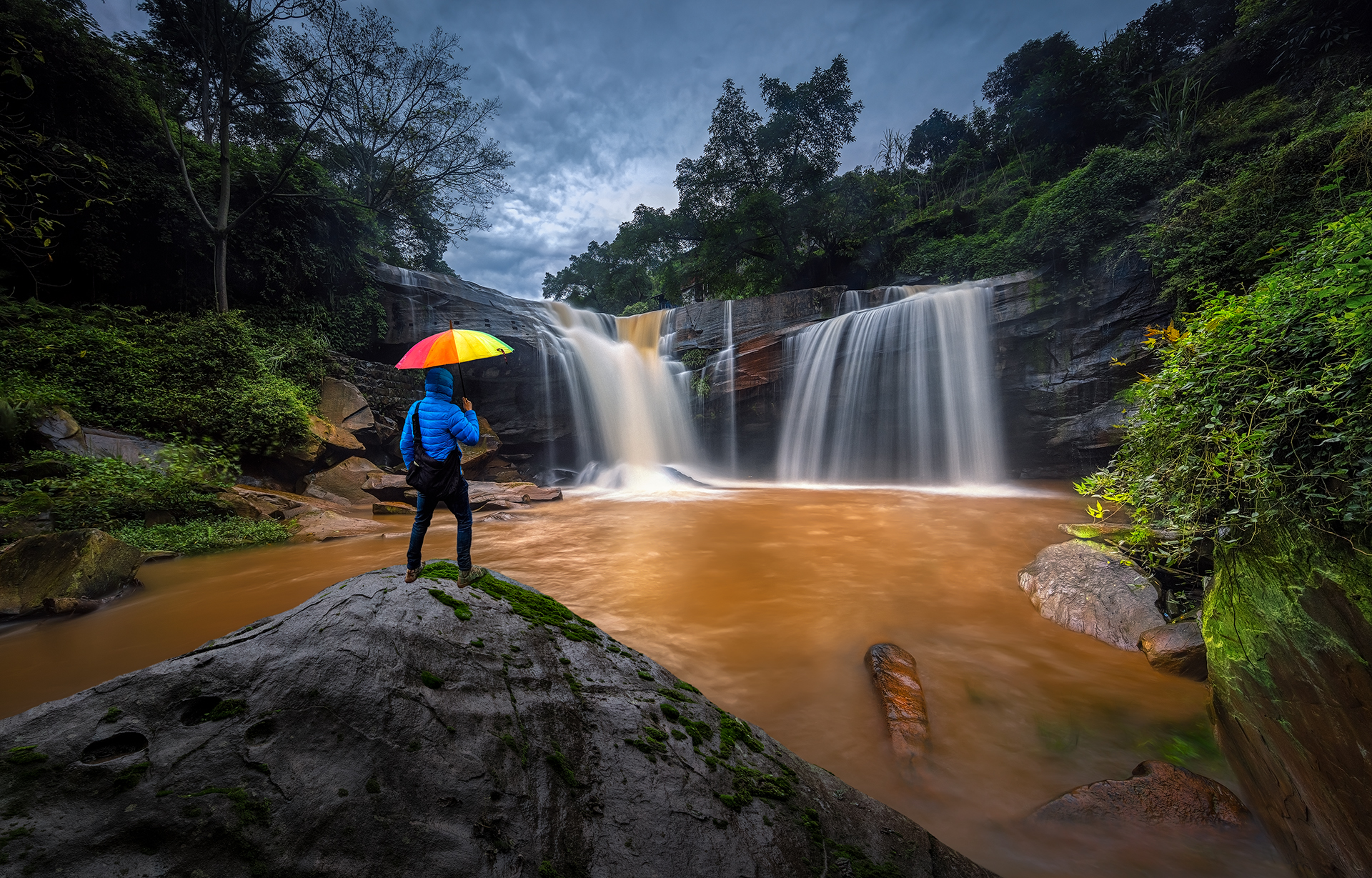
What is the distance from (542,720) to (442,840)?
409 mm

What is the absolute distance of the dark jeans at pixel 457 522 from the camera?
3029 mm

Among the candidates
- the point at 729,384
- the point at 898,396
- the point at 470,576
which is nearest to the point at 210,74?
the point at 729,384

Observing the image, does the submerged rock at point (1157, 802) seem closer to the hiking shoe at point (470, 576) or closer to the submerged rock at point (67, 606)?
the hiking shoe at point (470, 576)

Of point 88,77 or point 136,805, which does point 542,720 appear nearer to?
point 136,805

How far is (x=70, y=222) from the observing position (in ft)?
35.6

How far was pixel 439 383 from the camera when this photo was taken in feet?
11.0

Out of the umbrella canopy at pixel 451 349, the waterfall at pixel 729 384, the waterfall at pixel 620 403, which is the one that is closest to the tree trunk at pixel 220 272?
the waterfall at pixel 620 403

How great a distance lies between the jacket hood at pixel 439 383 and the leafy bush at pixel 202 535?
5.80 meters

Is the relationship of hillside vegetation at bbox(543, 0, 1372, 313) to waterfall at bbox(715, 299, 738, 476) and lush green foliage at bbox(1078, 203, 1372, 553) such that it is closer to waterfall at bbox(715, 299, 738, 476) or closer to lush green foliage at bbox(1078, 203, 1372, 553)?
lush green foliage at bbox(1078, 203, 1372, 553)

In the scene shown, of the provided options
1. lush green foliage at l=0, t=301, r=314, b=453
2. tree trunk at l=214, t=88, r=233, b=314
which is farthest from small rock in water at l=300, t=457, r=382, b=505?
tree trunk at l=214, t=88, r=233, b=314

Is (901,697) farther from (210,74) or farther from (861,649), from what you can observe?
(210,74)

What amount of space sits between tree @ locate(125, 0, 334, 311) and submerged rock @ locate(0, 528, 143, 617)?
1029 cm

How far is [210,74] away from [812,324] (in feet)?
60.7

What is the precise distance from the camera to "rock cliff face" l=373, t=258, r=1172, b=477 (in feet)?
38.5
